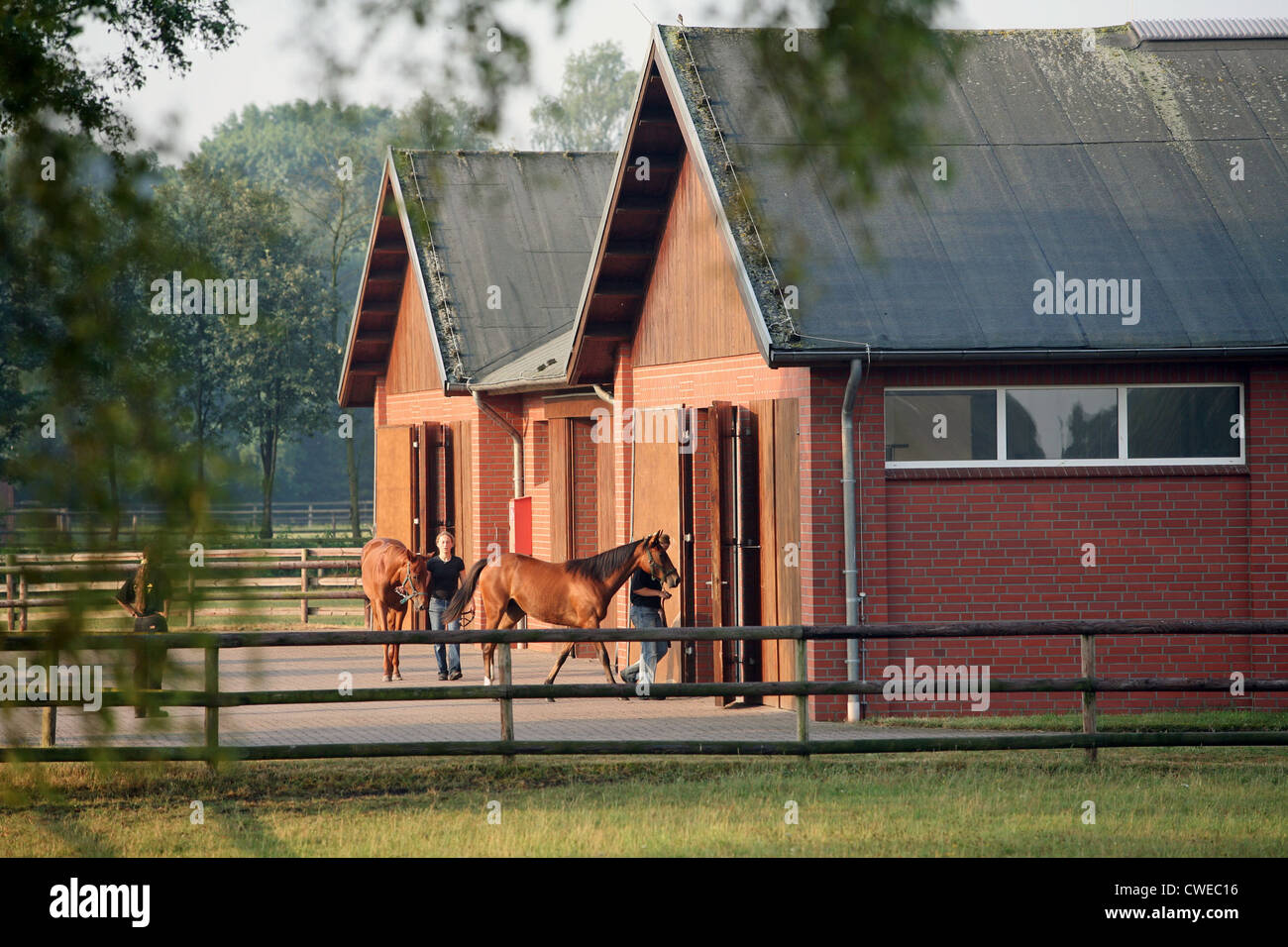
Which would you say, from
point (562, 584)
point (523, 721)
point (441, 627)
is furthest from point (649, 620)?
point (441, 627)

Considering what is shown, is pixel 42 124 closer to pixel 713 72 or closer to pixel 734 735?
pixel 734 735

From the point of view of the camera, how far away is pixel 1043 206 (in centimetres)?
1489

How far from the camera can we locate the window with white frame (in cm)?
1395

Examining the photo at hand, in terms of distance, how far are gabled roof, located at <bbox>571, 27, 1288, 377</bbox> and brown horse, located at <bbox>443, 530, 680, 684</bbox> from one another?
2.66 meters

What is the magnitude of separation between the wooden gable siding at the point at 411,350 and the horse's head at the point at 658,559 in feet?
29.1

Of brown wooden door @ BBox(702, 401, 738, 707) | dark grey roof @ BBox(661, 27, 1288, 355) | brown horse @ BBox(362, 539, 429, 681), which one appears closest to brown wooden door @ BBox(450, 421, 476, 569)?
brown horse @ BBox(362, 539, 429, 681)

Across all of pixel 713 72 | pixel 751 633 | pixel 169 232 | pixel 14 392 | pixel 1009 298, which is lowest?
pixel 751 633

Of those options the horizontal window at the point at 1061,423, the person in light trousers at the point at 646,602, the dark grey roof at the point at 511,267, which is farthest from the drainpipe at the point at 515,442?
the horizontal window at the point at 1061,423

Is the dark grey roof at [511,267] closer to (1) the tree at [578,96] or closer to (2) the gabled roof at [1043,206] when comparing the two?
(2) the gabled roof at [1043,206]

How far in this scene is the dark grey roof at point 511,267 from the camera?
21406 millimetres

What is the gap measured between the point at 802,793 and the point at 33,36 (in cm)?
796

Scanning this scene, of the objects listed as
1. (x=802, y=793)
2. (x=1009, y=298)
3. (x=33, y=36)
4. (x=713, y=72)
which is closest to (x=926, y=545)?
(x=1009, y=298)

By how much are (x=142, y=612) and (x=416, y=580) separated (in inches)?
585

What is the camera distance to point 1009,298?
14.0m
